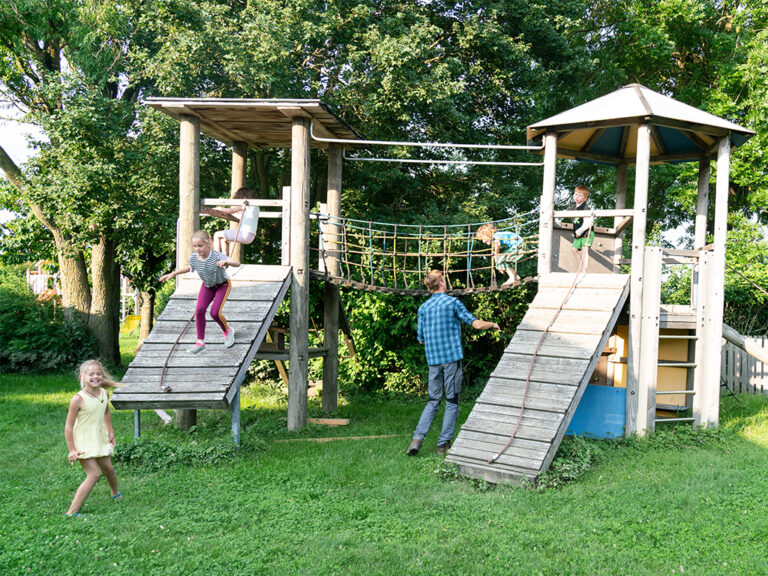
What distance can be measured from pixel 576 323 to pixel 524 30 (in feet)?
30.1

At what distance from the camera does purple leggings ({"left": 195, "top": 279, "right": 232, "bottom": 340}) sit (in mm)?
7539

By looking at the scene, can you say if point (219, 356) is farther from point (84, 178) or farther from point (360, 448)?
point (84, 178)

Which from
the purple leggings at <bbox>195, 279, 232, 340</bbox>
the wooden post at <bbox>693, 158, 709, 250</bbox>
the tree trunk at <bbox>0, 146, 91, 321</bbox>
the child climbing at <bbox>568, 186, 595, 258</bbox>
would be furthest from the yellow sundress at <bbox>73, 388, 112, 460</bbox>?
the tree trunk at <bbox>0, 146, 91, 321</bbox>

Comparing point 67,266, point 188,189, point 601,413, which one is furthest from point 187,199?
point 67,266

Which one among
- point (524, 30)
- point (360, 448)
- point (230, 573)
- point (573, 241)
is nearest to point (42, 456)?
point (360, 448)

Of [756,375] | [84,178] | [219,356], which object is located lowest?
[756,375]

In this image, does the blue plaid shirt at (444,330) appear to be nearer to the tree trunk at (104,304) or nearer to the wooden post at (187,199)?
the wooden post at (187,199)

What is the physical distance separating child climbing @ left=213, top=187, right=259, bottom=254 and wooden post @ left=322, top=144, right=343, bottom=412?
184 cm

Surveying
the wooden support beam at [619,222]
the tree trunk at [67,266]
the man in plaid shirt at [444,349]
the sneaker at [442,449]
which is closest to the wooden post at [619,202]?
the wooden support beam at [619,222]

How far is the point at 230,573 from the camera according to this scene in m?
4.19

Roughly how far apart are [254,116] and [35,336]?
31.9 ft

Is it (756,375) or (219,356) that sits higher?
(219,356)

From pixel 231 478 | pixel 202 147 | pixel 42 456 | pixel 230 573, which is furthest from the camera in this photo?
pixel 202 147

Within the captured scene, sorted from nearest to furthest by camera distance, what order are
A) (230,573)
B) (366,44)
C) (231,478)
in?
1. (230,573)
2. (231,478)
3. (366,44)
